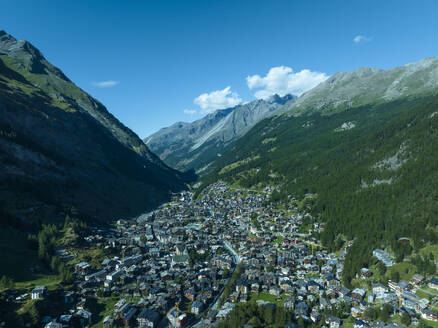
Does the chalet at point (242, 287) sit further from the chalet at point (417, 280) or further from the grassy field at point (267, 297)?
the chalet at point (417, 280)

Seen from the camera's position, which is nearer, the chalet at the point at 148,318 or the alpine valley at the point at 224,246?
the chalet at the point at 148,318

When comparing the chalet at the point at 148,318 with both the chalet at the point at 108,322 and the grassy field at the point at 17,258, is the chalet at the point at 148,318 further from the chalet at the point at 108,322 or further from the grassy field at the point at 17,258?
the grassy field at the point at 17,258

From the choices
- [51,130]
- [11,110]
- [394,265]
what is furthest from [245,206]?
[11,110]

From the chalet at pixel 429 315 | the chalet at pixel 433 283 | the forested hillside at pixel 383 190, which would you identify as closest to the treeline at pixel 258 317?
the chalet at pixel 429 315

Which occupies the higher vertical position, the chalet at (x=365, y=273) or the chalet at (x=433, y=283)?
the chalet at (x=433, y=283)

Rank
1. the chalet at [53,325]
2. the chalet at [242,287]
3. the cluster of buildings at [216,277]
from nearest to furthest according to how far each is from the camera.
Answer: the chalet at [53,325]
the cluster of buildings at [216,277]
the chalet at [242,287]

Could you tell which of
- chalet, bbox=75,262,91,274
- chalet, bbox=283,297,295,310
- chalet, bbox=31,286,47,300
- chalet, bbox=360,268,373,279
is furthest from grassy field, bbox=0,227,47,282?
chalet, bbox=360,268,373,279

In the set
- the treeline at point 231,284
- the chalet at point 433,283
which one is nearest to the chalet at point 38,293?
the treeline at point 231,284

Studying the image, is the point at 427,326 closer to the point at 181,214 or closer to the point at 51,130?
the point at 181,214

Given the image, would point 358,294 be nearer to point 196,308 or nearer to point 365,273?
point 365,273

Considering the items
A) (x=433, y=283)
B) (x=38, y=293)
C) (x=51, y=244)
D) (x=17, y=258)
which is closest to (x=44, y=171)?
(x=51, y=244)

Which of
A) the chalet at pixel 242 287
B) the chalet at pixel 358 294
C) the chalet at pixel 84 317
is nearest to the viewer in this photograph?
the chalet at pixel 84 317

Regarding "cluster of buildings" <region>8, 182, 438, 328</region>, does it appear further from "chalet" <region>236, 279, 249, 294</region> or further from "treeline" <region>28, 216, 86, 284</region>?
"treeline" <region>28, 216, 86, 284</region>

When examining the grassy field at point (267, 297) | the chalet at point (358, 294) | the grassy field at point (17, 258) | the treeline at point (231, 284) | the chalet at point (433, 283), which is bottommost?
the chalet at point (358, 294)
